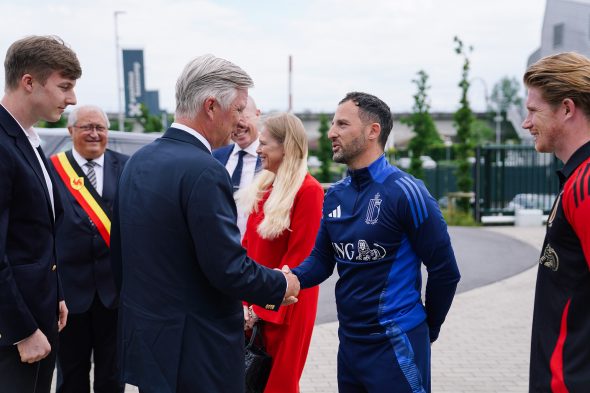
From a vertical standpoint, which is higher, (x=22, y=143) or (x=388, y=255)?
(x=22, y=143)

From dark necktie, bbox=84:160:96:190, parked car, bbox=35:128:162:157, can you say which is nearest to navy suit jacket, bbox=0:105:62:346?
dark necktie, bbox=84:160:96:190

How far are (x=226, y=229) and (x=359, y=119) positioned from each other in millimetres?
1138

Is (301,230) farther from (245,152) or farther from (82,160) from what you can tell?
(82,160)

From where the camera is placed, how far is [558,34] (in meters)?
28.9

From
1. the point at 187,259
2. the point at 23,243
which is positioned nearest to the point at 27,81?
the point at 23,243

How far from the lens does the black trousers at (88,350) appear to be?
4434 mm

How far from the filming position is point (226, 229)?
260 cm

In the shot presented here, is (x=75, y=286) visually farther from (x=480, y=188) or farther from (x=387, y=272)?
(x=480, y=188)

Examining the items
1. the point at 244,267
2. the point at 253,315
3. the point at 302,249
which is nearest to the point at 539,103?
the point at 244,267

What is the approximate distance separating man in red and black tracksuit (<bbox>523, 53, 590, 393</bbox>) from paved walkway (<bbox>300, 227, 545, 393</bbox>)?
3.41 m

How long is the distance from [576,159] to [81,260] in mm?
3214

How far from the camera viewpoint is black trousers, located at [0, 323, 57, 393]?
2.83 m

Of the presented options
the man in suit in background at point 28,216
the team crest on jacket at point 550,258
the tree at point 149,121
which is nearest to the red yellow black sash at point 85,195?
the man in suit in background at point 28,216

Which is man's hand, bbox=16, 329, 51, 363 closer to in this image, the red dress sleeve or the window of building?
the red dress sleeve
